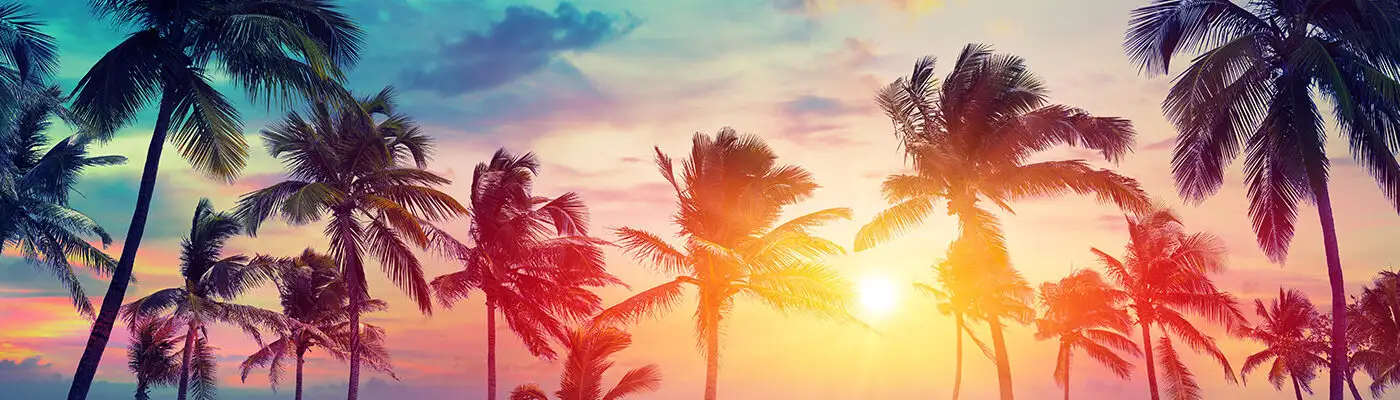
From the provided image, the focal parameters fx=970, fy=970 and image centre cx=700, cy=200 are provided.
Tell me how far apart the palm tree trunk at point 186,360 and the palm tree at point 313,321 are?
2.78 metres

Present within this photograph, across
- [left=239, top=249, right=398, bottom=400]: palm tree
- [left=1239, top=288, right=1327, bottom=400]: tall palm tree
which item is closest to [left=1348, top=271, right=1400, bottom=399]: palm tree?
[left=1239, top=288, right=1327, bottom=400]: tall palm tree

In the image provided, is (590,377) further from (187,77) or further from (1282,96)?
(1282,96)

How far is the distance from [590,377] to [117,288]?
10205mm

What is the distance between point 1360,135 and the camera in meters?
22.2

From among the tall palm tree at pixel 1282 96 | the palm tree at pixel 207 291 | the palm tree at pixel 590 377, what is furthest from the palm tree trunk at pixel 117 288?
the tall palm tree at pixel 1282 96

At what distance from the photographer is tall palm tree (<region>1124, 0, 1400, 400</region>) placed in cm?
2091

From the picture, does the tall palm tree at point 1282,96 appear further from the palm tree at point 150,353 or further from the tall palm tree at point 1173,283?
the palm tree at point 150,353

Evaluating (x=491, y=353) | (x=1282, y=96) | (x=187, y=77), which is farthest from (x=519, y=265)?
(x=1282, y=96)

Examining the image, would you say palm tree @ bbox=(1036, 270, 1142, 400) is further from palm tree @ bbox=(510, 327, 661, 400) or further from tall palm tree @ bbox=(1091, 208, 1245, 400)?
palm tree @ bbox=(510, 327, 661, 400)

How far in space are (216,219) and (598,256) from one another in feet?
49.1

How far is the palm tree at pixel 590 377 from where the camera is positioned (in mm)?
23297

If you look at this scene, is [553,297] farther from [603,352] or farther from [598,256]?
[603,352]

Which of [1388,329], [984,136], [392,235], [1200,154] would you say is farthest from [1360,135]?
[1388,329]

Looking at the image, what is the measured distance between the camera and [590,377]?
23.6 metres
